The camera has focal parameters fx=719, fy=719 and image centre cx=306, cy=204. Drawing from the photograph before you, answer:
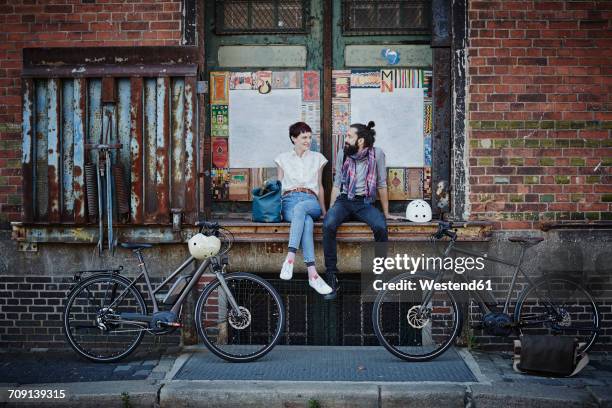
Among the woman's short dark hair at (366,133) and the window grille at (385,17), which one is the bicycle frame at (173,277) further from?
the window grille at (385,17)

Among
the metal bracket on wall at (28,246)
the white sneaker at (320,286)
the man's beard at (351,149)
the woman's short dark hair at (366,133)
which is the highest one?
the woman's short dark hair at (366,133)

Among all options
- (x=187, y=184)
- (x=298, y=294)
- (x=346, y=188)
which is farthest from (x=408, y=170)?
(x=187, y=184)

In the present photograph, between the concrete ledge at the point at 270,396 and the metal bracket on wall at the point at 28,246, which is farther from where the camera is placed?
the metal bracket on wall at the point at 28,246

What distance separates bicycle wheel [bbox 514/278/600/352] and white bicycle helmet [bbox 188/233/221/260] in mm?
2935

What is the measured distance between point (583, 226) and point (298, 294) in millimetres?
3006

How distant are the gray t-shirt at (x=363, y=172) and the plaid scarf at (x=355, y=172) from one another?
0.03 meters

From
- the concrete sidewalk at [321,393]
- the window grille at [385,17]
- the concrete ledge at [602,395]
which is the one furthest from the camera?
the window grille at [385,17]

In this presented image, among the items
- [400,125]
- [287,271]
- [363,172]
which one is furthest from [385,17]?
[287,271]

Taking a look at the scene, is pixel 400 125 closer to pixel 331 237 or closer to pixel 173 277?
pixel 331 237

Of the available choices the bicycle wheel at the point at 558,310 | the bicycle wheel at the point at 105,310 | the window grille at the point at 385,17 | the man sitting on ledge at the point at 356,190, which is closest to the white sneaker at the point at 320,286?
the man sitting on ledge at the point at 356,190

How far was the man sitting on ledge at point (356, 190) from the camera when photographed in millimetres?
7043

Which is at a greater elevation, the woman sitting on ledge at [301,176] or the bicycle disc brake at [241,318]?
the woman sitting on ledge at [301,176]

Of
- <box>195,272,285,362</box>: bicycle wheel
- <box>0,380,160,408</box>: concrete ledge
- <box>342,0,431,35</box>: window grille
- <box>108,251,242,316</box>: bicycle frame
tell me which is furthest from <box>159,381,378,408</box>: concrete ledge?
<box>342,0,431,35</box>: window grille

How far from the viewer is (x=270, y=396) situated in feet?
19.1
